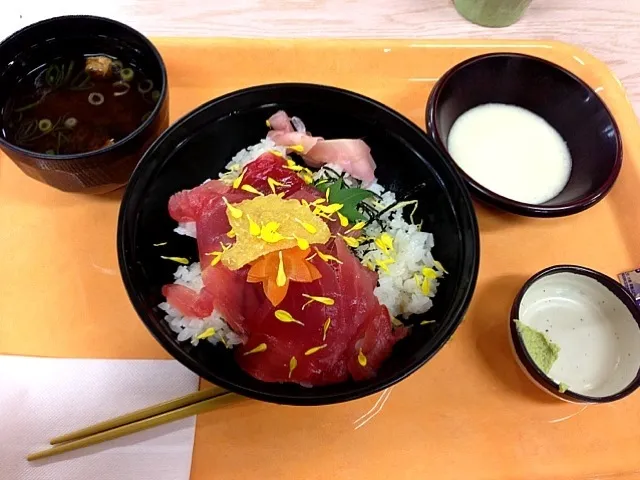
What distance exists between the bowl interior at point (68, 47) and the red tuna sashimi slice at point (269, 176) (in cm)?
34

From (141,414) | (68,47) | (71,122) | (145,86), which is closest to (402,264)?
(141,414)

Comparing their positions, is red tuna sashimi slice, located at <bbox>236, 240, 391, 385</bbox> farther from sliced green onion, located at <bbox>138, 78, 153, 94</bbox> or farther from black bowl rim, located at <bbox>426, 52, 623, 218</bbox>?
sliced green onion, located at <bbox>138, 78, 153, 94</bbox>

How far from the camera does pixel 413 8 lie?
215 cm

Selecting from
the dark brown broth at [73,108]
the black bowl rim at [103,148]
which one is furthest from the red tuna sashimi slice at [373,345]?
the dark brown broth at [73,108]

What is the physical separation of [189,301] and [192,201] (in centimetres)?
26

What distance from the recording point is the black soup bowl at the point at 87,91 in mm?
1350

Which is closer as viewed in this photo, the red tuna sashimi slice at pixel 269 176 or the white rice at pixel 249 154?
the red tuna sashimi slice at pixel 269 176

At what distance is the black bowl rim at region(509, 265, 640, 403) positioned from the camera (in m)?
1.29

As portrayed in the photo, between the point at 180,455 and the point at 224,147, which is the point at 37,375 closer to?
the point at 180,455

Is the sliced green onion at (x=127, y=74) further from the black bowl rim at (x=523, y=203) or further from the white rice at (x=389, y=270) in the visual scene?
the black bowl rim at (x=523, y=203)

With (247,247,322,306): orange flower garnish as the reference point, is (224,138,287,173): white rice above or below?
above

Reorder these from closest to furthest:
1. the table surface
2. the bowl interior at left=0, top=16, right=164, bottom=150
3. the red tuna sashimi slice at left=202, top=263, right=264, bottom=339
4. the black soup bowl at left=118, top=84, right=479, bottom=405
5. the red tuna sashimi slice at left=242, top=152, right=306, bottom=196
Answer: the black soup bowl at left=118, top=84, right=479, bottom=405 < the red tuna sashimi slice at left=202, top=263, right=264, bottom=339 < the red tuna sashimi slice at left=242, top=152, right=306, bottom=196 < the bowl interior at left=0, top=16, right=164, bottom=150 < the table surface

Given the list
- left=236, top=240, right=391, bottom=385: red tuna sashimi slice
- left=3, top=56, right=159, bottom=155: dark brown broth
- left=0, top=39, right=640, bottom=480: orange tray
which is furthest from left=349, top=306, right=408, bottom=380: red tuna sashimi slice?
left=3, top=56, right=159, bottom=155: dark brown broth

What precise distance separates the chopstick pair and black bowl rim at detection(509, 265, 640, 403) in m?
0.69
